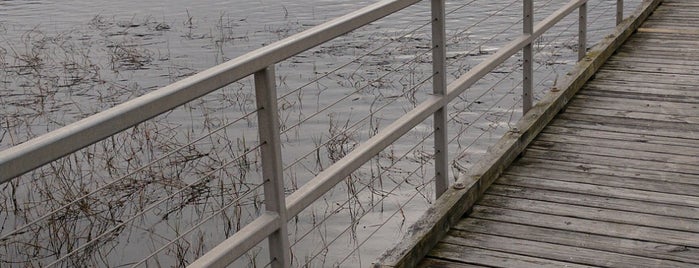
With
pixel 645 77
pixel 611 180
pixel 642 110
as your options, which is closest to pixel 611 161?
pixel 611 180

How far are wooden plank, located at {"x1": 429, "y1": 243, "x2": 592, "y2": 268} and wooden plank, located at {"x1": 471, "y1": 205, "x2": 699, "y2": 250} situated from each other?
353 mm

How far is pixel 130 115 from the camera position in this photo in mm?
2490

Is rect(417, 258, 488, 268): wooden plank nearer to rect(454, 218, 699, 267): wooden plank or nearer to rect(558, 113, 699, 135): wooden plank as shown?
rect(454, 218, 699, 267): wooden plank

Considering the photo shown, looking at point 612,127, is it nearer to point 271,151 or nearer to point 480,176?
point 480,176

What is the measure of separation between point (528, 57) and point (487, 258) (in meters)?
1.94

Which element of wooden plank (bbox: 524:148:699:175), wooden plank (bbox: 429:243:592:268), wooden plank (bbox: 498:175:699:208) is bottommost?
wooden plank (bbox: 524:148:699:175)

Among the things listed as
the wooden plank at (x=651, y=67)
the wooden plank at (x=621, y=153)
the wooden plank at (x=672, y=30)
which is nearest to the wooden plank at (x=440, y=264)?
the wooden plank at (x=621, y=153)

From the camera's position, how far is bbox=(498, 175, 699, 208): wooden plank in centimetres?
461

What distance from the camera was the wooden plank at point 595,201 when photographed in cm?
445

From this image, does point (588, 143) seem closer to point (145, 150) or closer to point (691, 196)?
point (691, 196)

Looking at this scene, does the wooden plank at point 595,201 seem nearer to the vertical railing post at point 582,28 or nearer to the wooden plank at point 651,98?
the wooden plank at point 651,98

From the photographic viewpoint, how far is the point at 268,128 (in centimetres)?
306

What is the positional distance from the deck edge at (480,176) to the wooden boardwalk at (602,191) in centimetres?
4

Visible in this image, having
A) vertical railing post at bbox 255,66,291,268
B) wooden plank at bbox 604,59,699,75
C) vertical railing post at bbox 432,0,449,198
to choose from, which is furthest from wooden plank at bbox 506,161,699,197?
wooden plank at bbox 604,59,699,75
